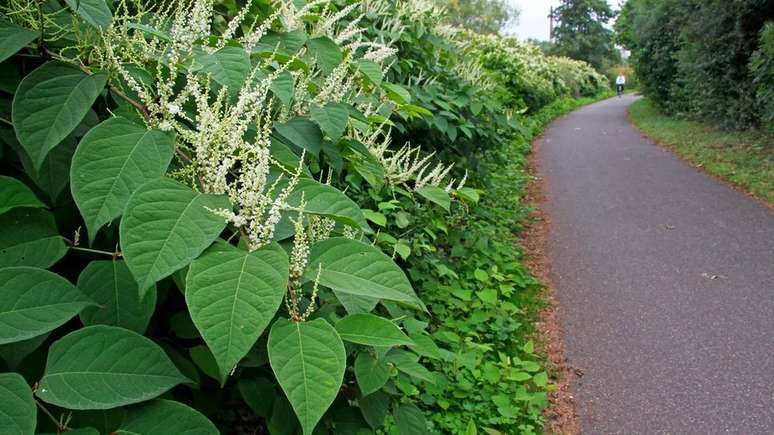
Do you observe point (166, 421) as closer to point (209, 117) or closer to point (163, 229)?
point (163, 229)

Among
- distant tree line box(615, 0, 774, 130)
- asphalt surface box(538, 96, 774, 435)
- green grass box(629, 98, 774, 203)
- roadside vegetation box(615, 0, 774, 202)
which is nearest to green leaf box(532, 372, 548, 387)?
asphalt surface box(538, 96, 774, 435)

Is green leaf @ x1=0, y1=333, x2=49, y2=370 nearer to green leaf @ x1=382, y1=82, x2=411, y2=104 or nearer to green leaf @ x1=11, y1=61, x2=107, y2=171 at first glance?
green leaf @ x1=11, y1=61, x2=107, y2=171

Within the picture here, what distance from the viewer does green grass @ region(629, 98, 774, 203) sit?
915 cm

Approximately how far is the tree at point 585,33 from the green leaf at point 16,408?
5523 cm

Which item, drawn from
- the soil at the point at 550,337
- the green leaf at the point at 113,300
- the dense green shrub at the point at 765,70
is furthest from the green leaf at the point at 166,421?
the dense green shrub at the point at 765,70

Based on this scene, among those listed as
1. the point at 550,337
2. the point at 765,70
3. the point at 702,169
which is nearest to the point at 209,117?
the point at 550,337

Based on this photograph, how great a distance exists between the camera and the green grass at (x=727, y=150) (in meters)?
9.15

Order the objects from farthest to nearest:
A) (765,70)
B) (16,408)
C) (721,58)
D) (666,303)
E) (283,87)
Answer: (721,58)
(765,70)
(666,303)
(283,87)
(16,408)

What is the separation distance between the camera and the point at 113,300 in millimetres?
1004

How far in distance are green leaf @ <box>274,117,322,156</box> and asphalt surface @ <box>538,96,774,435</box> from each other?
2.76 m

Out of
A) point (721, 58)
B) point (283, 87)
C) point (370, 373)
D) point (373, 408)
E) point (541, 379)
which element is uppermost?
point (283, 87)

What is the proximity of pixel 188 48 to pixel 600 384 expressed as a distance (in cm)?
353

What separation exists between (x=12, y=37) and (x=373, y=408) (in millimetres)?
1109

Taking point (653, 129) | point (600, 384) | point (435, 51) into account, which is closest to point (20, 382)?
point (600, 384)
